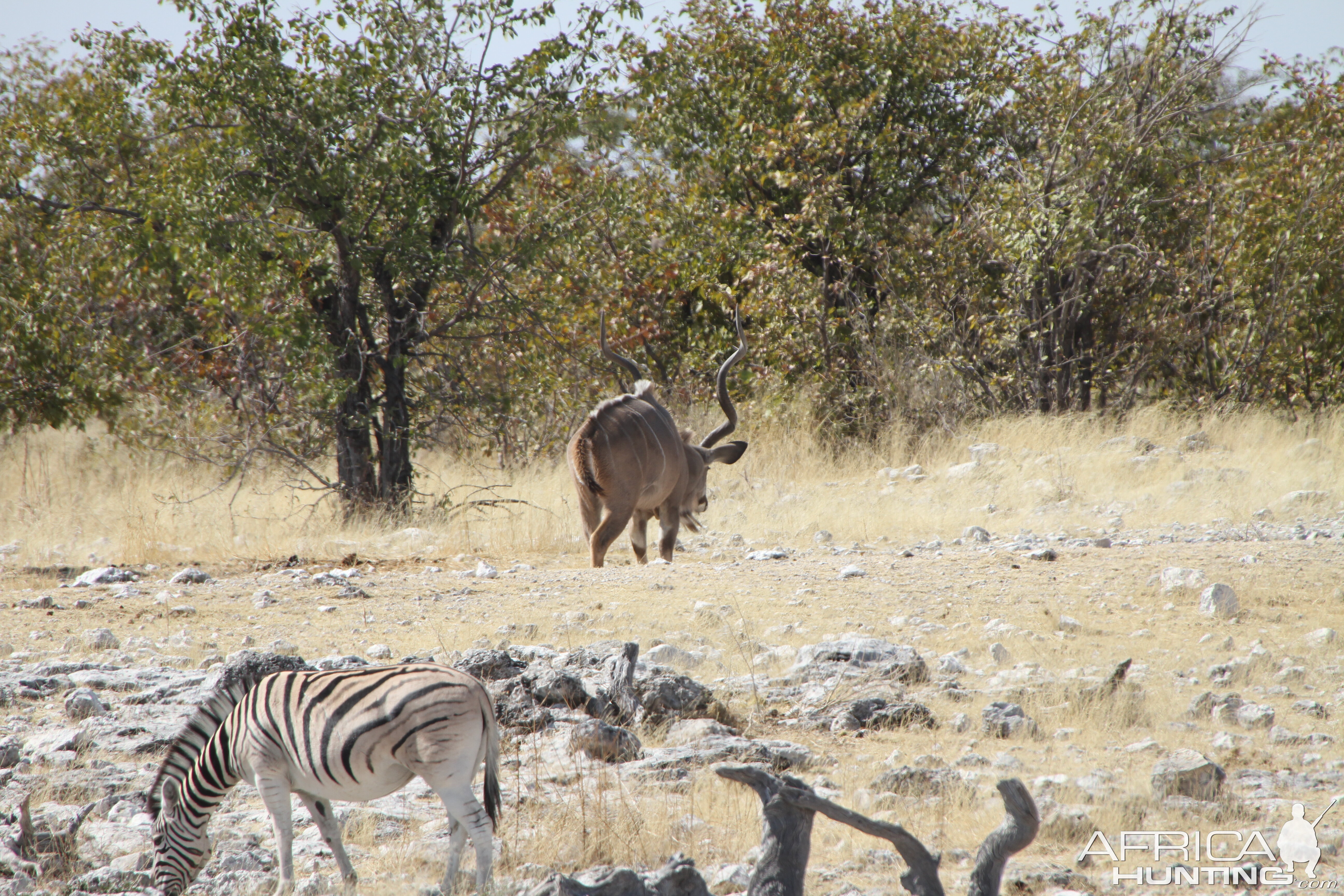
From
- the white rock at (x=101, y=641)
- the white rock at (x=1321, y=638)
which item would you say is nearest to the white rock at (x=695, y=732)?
the white rock at (x=1321, y=638)

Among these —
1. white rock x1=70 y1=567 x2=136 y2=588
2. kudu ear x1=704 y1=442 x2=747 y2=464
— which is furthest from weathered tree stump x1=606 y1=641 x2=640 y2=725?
kudu ear x1=704 y1=442 x2=747 y2=464

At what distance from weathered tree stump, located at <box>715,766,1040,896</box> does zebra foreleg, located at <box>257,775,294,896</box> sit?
130cm

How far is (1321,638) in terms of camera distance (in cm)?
559

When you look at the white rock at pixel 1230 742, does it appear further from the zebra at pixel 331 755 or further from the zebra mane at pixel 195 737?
the zebra mane at pixel 195 737

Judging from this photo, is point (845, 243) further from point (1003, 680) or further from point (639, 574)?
point (1003, 680)

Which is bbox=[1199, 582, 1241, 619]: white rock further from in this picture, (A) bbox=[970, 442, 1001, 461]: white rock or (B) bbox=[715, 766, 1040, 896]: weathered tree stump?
(A) bbox=[970, 442, 1001, 461]: white rock

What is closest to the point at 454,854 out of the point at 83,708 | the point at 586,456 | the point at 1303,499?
the point at 83,708

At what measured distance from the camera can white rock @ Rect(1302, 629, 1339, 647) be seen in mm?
5543

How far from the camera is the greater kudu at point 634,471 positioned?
27.2 feet

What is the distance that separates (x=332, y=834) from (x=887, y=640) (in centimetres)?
335

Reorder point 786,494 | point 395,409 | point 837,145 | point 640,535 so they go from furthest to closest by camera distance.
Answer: point 837,145
point 786,494
point 395,409
point 640,535

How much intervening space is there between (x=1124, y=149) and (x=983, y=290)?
2.46 metres

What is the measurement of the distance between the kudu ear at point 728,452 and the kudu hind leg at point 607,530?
6.28 ft

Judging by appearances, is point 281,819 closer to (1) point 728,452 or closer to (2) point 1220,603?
(2) point 1220,603
